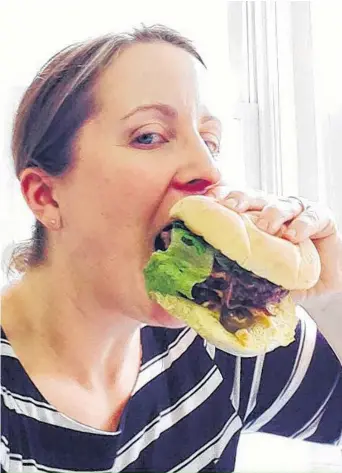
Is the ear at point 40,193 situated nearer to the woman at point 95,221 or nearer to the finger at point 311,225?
the woman at point 95,221

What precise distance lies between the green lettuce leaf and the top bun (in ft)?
0.04

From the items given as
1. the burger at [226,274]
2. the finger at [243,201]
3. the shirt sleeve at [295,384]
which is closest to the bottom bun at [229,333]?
the burger at [226,274]

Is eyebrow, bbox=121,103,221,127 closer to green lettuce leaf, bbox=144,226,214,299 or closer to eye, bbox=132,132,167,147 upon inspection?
eye, bbox=132,132,167,147

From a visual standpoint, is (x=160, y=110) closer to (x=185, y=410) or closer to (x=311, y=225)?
(x=311, y=225)

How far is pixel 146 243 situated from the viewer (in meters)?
0.77

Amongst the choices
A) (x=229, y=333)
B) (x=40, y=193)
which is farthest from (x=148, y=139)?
(x=229, y=333)

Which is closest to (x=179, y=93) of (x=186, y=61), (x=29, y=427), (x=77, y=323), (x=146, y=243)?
(x=186, y=61)

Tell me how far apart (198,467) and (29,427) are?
9.2 inches

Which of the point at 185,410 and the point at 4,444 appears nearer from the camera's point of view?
the point at 4,444

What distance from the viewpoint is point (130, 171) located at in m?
0.78

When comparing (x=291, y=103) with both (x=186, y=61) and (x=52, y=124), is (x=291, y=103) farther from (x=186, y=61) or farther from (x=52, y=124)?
(x=52, y=124)

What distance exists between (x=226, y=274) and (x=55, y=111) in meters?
0.26

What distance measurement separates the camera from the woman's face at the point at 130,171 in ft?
2.54

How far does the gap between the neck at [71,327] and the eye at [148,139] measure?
18cm
